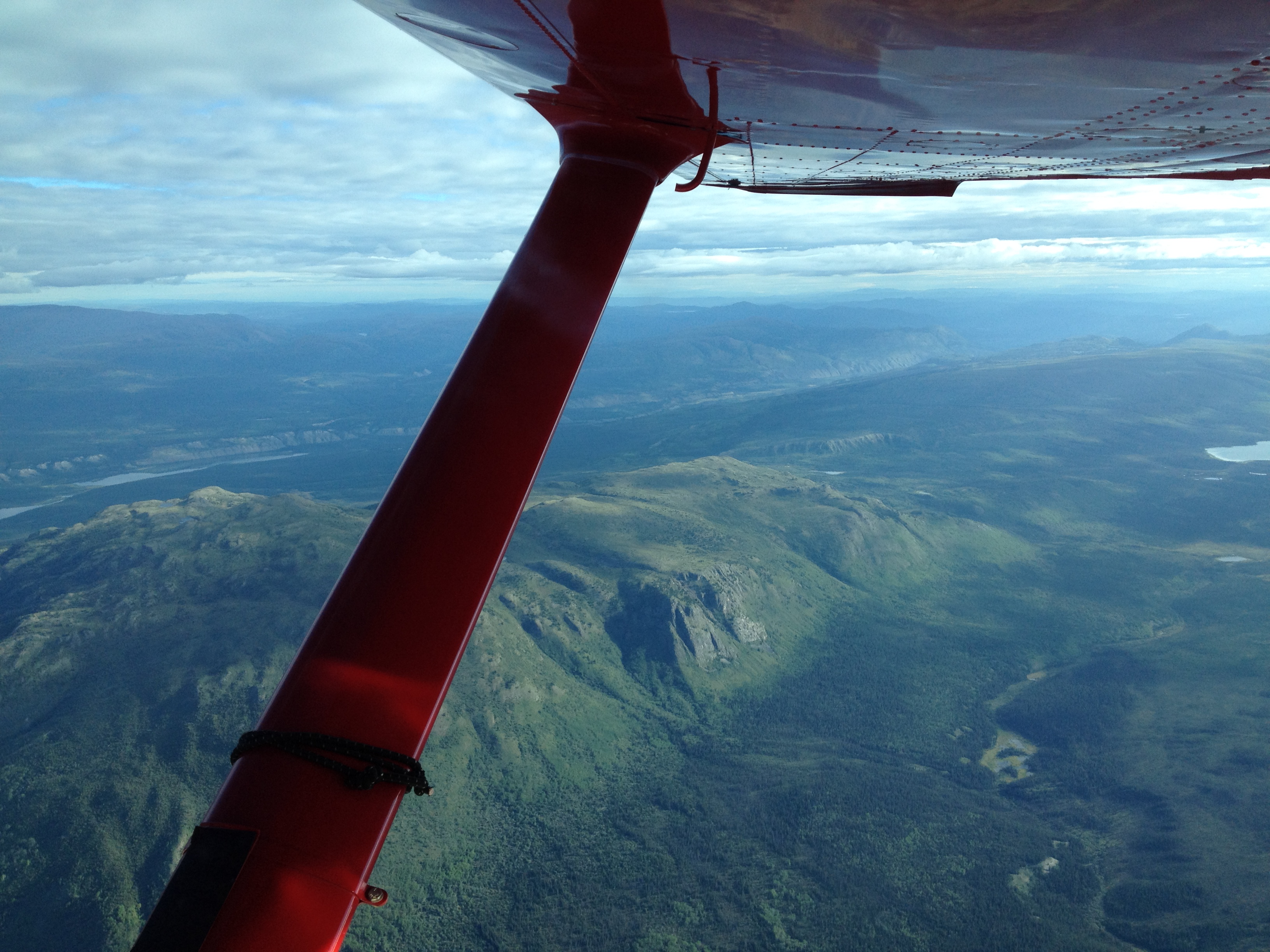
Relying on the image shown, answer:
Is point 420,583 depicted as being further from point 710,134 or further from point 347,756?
point 710,134

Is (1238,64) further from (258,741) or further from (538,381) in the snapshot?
(258,741)

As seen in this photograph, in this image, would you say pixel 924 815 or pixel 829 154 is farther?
pixel 924 815

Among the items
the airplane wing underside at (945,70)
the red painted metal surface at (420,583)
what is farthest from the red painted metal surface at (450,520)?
the airplane wing underside at (945,70)

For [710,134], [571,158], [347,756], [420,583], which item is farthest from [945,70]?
[347,756]

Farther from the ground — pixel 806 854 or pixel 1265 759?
pixel 1265 759

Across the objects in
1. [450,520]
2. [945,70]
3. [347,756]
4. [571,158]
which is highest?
[571,158]

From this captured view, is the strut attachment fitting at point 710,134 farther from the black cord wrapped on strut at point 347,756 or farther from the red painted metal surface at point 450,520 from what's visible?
the black cord wrapped on strut at point 347,756

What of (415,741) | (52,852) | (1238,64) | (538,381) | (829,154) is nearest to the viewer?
(1238,64)

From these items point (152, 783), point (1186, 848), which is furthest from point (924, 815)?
point (152, 783)
